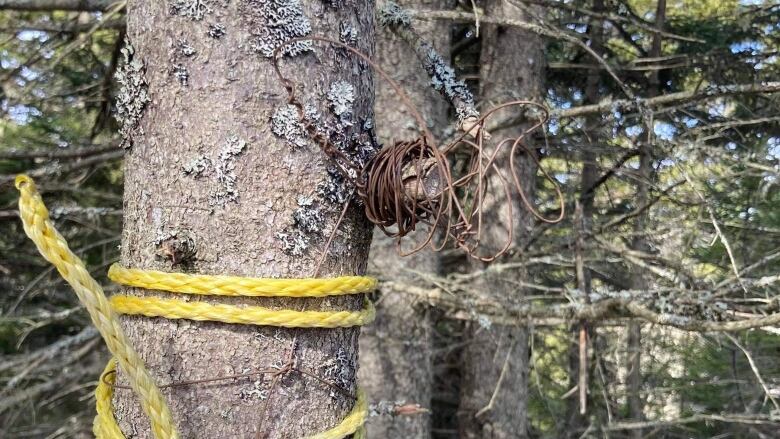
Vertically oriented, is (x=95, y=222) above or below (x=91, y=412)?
above

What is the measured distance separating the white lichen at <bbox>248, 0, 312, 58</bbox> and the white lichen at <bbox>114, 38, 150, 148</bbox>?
177mm

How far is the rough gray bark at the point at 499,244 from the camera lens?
155 inches

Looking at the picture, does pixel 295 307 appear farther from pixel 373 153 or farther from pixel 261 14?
pixel 261 14

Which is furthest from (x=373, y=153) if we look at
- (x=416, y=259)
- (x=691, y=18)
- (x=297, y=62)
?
(x=691, y=18)

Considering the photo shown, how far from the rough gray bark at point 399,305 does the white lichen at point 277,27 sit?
2.12m

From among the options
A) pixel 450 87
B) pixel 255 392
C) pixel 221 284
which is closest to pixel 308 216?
pixel 221 284

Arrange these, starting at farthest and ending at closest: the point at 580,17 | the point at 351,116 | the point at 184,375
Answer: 1. the point at 580,17
2. the point at 351,116
3. the point at 184,375

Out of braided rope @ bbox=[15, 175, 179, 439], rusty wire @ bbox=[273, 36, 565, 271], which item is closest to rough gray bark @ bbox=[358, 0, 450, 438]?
rusty wire @ bbox=[273, 36, 565, 271]

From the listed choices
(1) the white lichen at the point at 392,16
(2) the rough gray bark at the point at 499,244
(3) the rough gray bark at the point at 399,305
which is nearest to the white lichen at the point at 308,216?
(1) the white lichen at the point at 392,16

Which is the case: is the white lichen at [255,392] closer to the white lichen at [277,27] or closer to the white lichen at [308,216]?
the white lichen at [308,216]

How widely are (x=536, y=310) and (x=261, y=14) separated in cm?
212

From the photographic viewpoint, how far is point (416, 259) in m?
3.31

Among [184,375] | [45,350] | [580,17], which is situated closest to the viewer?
[184,375]

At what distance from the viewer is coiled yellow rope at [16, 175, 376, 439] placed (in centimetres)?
77
